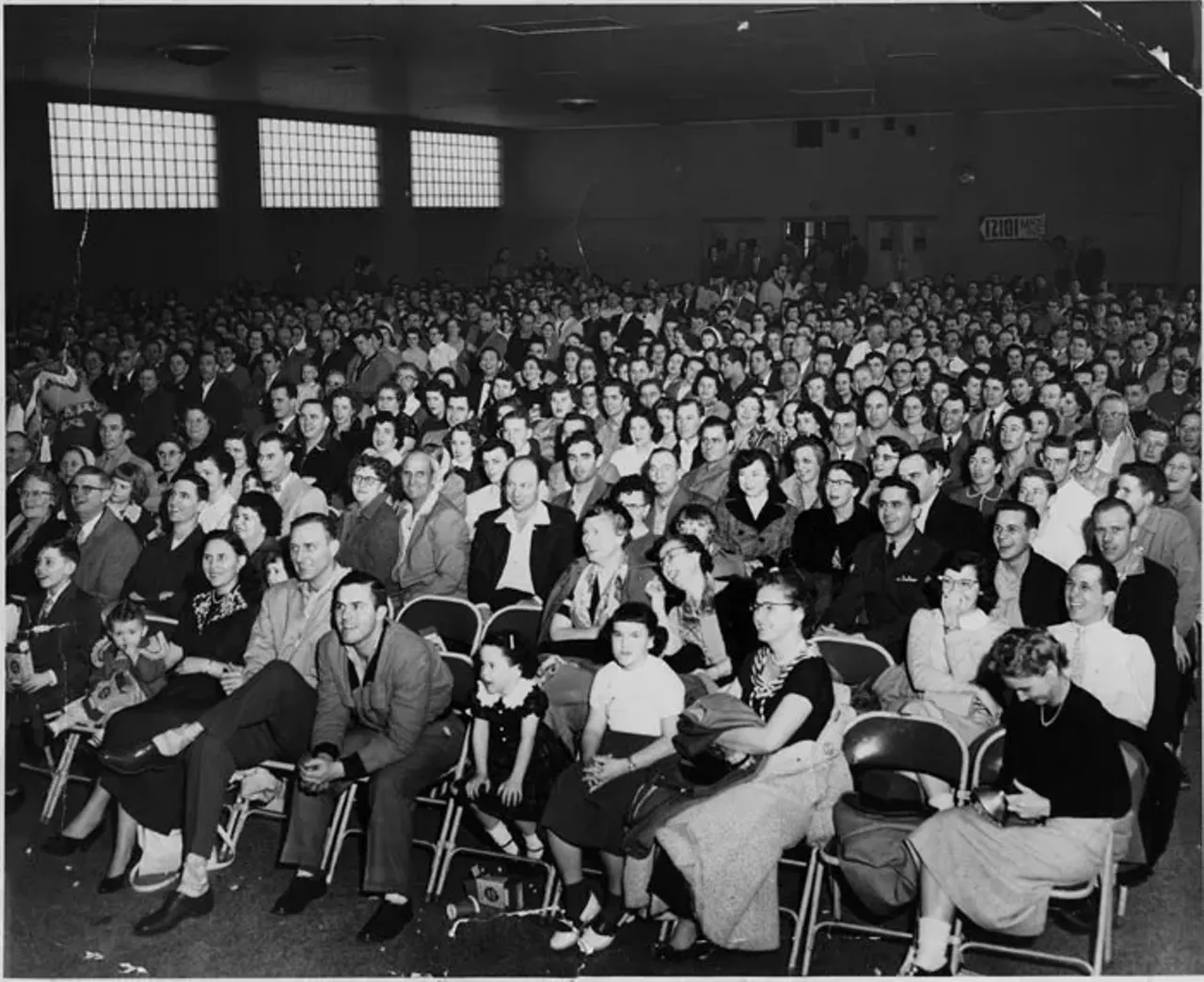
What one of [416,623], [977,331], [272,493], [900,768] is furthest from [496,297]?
[900,768]

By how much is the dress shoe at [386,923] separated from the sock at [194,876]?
2.16 feet

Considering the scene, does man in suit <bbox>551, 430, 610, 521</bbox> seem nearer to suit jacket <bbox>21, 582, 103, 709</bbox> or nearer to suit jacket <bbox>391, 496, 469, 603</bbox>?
suit jacket <bbox>391, 496, 469, 603</bbox>

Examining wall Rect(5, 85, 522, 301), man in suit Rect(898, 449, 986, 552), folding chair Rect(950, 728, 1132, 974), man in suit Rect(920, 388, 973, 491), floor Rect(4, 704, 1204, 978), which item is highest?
wall Rect(5, 85, 522, 301)

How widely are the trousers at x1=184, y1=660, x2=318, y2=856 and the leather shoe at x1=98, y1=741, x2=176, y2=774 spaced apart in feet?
0.40

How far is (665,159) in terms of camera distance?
24.2 m

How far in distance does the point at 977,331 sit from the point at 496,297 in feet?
25.2

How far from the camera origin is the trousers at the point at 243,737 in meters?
4.86

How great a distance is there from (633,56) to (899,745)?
1088 centimetres

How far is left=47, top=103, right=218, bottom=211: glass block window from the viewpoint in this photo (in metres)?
15.0

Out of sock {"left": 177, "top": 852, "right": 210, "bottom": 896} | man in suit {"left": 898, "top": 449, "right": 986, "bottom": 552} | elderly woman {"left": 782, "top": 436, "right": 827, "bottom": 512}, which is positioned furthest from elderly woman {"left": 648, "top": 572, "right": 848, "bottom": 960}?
elderly woman {"left": 782, "top": 436, "right": 827, "bottom": 512}

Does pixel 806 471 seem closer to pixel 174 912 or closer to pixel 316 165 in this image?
pixel 174 912

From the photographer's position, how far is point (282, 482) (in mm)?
7348

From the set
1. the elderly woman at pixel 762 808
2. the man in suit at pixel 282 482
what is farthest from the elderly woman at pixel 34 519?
the elderly woman at pixel 762 808

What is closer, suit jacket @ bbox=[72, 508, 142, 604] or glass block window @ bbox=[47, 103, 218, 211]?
suit jacket @ bbox=[72, 508, 142, 604]
